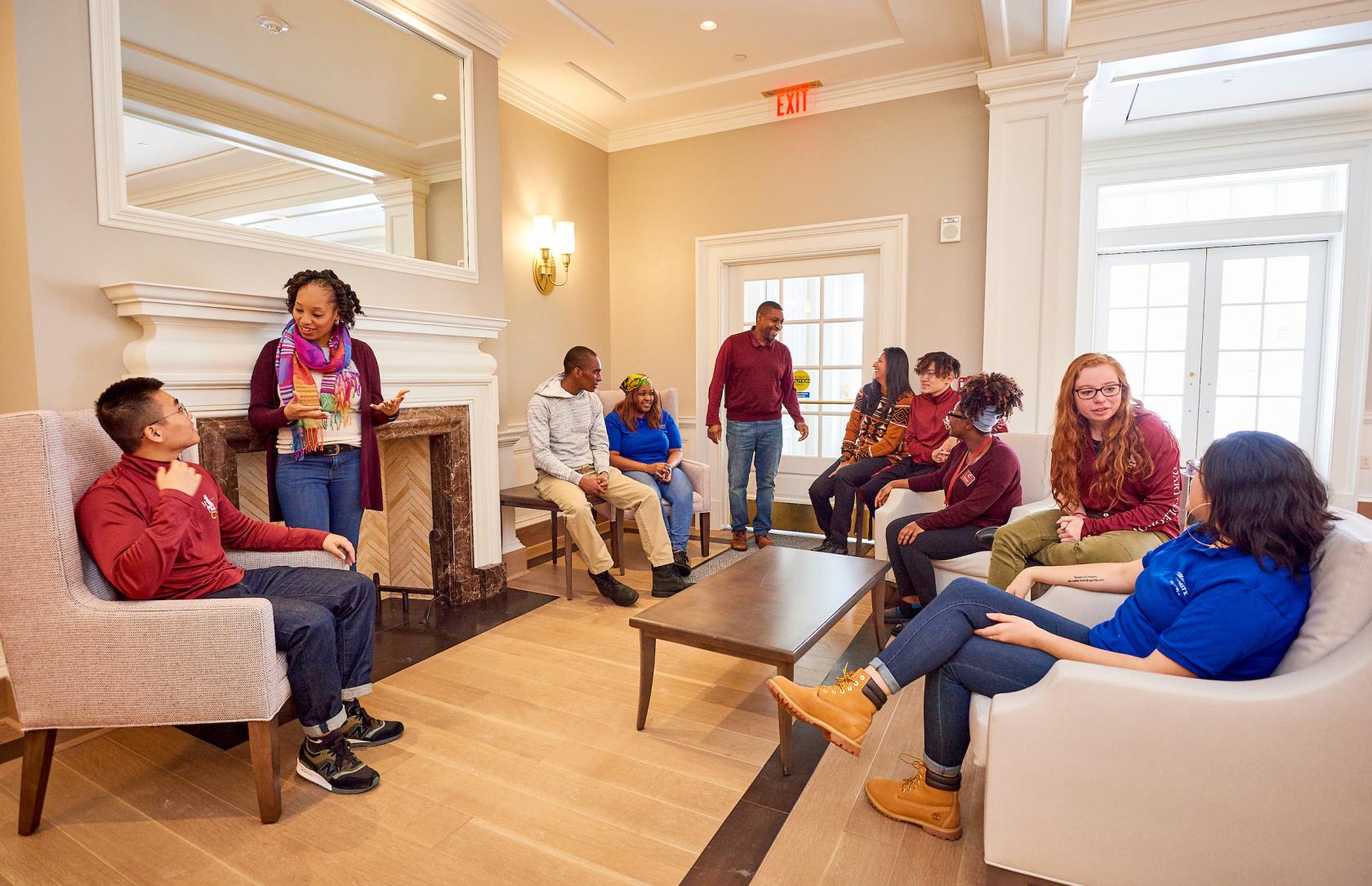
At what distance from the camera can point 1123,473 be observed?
2.28 m

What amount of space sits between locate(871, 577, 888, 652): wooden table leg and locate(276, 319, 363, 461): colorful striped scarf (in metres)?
2.10

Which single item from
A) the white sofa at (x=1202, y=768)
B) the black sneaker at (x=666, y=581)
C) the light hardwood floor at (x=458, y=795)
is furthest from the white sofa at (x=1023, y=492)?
the white sofa at (x=1202, y=768)

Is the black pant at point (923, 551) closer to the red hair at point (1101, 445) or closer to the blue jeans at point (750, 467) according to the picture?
the red hair at point (1101, 445)

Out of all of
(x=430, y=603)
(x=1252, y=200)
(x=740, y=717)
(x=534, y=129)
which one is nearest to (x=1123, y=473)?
(x=740, y=717)

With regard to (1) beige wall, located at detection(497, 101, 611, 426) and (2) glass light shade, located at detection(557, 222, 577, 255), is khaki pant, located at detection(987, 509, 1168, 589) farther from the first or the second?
(2) glass light shade, located at detection(557, 222, 577, 255)

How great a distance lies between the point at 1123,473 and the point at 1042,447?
95cm

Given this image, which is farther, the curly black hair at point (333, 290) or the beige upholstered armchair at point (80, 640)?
the curly black hair at point (333, 290)

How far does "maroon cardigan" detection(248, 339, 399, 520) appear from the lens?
2.51m

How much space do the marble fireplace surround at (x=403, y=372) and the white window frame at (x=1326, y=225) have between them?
3763mm

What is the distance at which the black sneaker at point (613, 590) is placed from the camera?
3.40 meters

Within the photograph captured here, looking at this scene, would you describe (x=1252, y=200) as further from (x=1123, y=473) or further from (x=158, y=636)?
(x=158, y=636)

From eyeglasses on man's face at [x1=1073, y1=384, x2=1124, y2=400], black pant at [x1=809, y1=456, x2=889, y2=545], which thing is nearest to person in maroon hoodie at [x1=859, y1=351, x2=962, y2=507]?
black pant at [x1=809, y1=456, x2=889, y2=545]

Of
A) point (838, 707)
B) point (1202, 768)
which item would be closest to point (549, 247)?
point (838, 707)

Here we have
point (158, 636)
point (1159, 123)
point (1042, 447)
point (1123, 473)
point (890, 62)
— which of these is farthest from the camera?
point (1159, 123)
